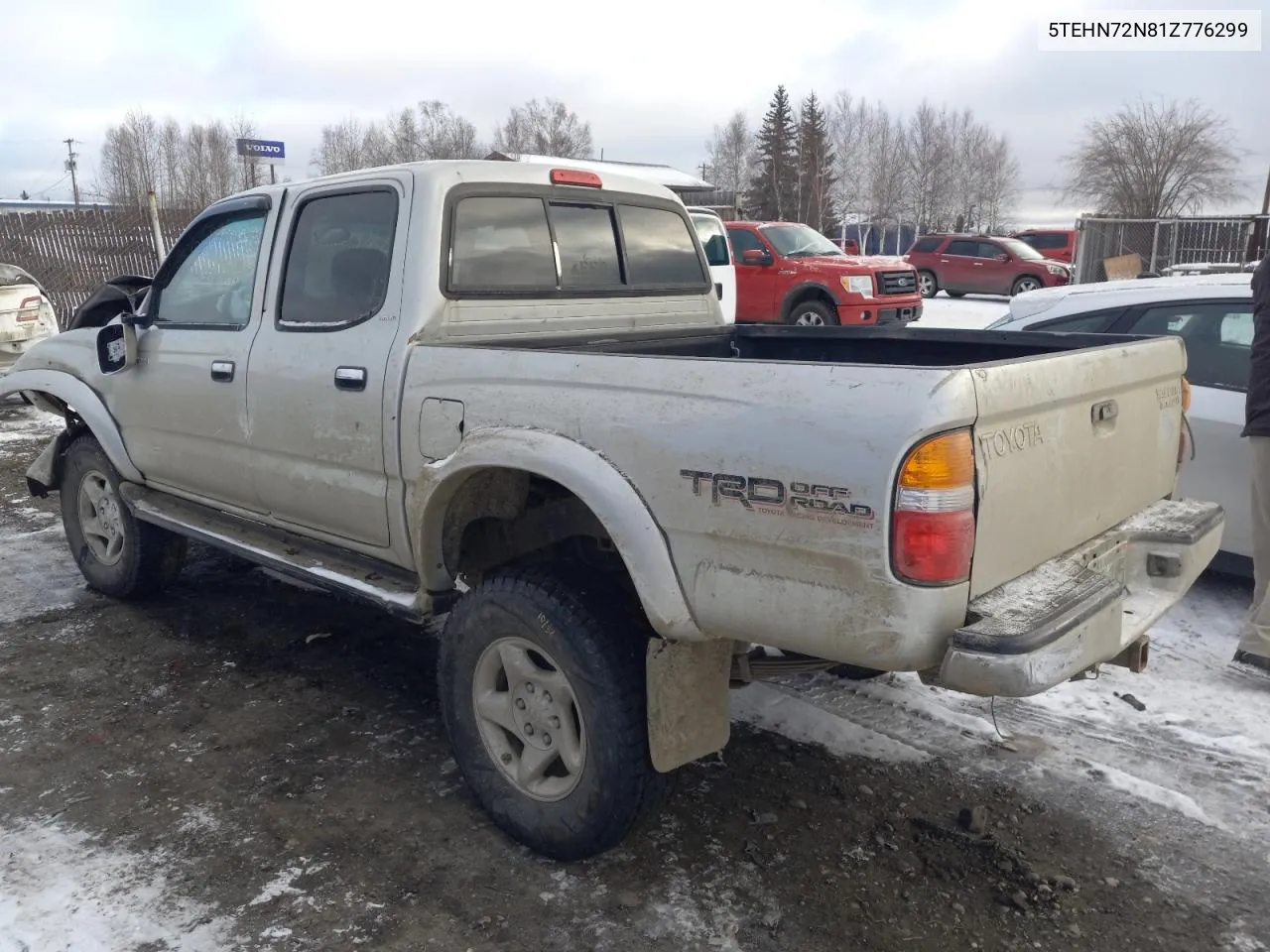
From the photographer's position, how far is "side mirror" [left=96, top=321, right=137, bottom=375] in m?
4.69

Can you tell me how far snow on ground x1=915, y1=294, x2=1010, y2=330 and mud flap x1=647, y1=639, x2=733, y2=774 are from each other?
13966 millimetres

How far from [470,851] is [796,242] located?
40.1 feet

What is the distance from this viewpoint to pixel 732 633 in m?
2.56

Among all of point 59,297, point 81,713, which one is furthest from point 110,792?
point 59,297

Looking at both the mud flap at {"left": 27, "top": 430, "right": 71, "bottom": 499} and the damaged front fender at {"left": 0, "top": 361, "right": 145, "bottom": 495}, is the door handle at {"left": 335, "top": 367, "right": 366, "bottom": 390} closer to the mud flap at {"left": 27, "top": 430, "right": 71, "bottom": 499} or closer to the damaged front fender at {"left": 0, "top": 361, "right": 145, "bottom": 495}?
the damaged front fender at {"left": 0, "top": 361, "right": 145, "bottom": 495}

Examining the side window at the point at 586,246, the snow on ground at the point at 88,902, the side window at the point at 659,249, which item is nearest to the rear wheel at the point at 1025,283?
the side window at the point at 659,249

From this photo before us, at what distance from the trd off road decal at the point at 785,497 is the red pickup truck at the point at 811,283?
10946 mm

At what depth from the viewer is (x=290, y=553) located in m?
3.99

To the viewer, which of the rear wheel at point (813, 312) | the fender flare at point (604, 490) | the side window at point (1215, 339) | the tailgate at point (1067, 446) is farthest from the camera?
the rear wheel at point (813, 312)

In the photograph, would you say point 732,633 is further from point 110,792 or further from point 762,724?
point 110,792

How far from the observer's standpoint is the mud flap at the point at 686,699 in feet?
9.04

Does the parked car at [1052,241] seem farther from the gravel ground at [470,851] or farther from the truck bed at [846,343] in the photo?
the gravel ground at [470,851]

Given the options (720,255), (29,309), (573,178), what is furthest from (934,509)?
(29,309)

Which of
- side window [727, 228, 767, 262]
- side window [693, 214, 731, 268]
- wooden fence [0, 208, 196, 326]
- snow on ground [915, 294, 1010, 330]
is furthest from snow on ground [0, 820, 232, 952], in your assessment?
wooden fence [0, 208, 196, 326]
